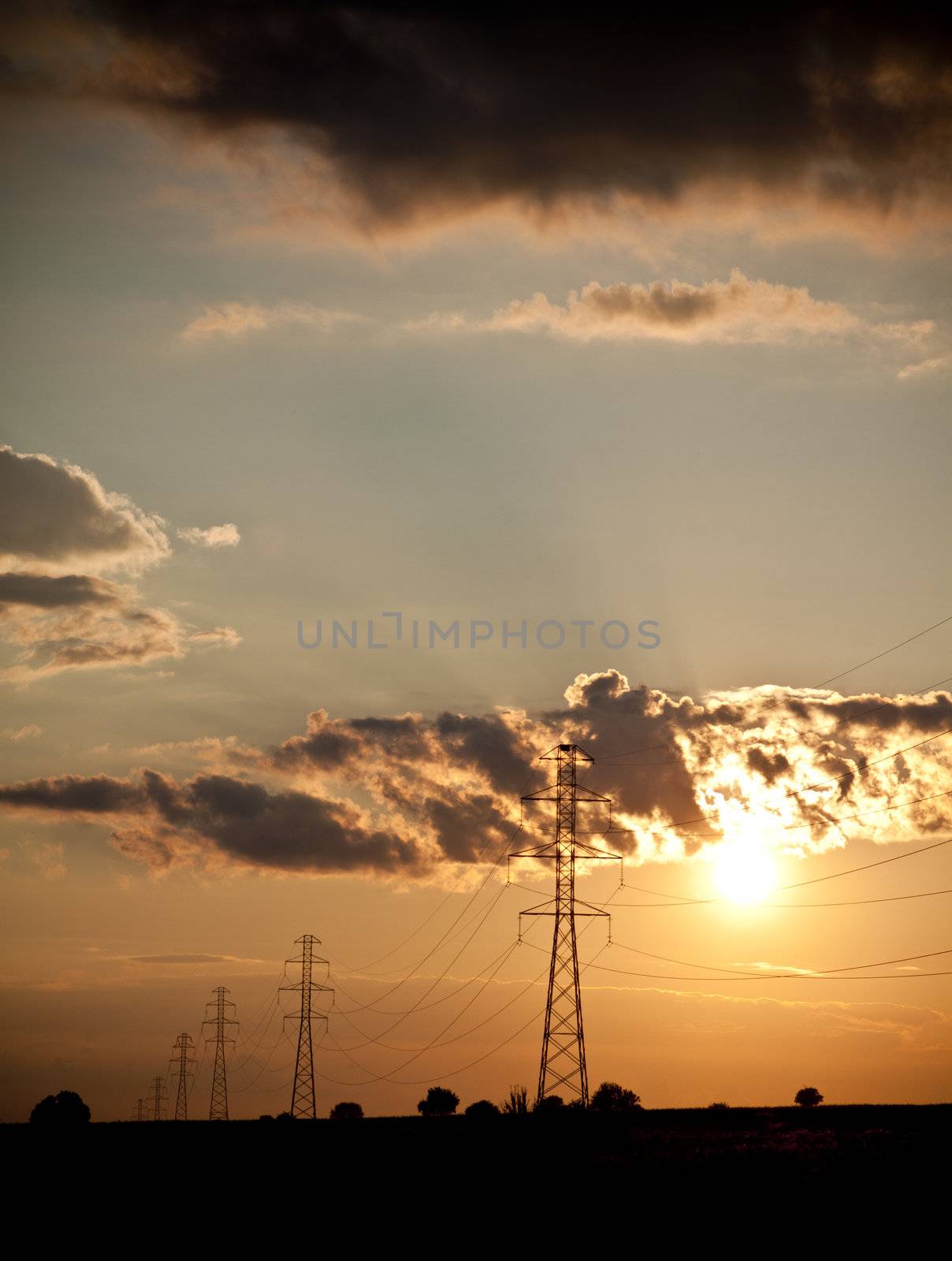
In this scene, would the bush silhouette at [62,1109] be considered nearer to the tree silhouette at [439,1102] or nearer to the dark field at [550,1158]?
the tree silhouette at [439,1102]

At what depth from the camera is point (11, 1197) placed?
127ft

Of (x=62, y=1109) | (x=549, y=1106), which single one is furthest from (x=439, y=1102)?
(x=549, y=1106)

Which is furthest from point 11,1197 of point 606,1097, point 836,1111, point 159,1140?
point 606,1097

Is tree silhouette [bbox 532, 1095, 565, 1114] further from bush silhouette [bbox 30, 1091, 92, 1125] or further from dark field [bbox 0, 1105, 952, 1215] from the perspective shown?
bush silhouette [bbox 30, 1091, 92, 1125]

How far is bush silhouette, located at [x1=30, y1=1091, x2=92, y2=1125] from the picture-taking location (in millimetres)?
156250

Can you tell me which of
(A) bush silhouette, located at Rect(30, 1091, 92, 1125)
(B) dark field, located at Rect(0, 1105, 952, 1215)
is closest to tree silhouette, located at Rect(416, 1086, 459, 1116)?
(A) bush silhouette, located at Rect(30, 1091, 92, 1125)

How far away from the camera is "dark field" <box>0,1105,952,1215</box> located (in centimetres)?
3506

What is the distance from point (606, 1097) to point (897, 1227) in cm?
15607

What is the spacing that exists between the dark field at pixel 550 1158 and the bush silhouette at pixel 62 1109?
10031 centimetres

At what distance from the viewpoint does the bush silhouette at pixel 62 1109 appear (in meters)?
156

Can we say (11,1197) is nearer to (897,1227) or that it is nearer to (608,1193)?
(608,1193)

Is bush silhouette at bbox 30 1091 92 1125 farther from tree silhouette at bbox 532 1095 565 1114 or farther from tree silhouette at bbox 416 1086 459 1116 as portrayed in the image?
tree silhouette at bbox 532 1095 565 1114

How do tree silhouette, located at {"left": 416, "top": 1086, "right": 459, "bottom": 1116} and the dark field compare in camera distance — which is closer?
the dark field

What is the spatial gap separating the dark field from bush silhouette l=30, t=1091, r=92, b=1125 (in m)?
100
